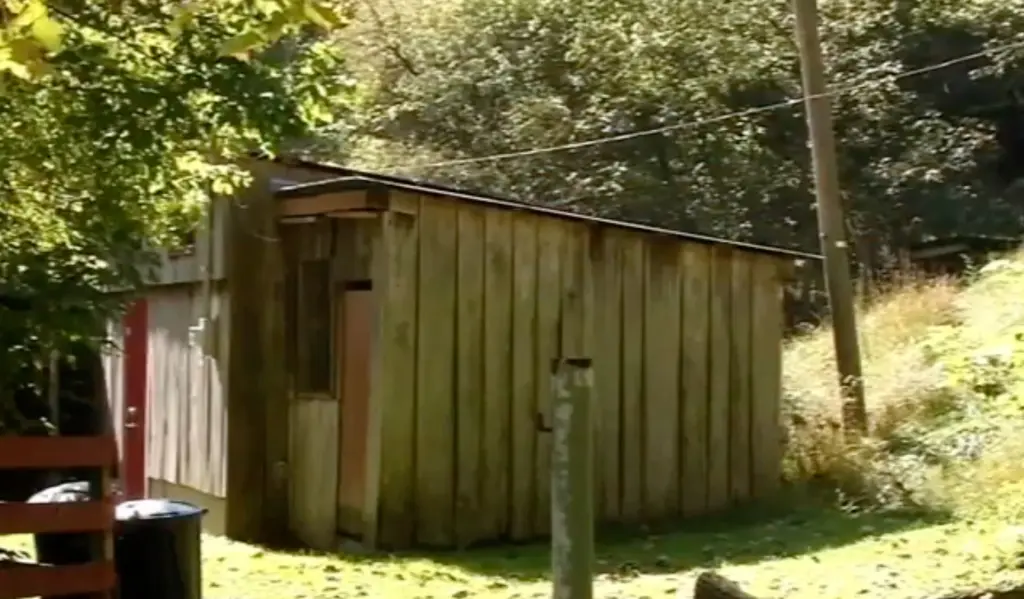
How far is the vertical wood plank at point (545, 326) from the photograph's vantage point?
1088 cm

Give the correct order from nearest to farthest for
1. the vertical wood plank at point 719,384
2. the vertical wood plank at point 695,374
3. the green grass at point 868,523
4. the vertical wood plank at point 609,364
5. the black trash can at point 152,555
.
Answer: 1. the black trash can at point 152,555
2. the green grass at point 868,523
3. the vertical wood plank at point 609,364
4. the vertical wood plank at point 695,374
5. the vertical wood plank at point 719,384

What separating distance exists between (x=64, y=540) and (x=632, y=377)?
6.56 metres

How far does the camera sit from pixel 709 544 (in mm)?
10055

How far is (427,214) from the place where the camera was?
1014 cm

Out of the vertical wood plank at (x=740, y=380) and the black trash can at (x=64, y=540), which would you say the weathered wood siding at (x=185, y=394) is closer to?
the vertical wood plank at (x=740, y=380)

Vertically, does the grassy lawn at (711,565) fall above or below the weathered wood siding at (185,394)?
below

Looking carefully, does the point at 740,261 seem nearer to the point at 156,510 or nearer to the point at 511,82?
the point at 156,510

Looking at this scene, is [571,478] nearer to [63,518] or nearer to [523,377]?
[63,518]

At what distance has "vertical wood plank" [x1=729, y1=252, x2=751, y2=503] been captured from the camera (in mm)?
12406

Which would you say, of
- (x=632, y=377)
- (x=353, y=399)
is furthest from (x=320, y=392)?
(x=632, y=377)

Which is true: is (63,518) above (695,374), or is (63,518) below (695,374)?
below

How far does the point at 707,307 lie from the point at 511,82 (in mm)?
11023

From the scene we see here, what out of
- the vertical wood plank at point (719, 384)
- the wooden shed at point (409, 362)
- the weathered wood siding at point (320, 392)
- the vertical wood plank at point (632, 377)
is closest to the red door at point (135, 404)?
the wooden shed at point (409, 362)

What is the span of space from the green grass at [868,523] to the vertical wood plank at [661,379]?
0.64 meters
